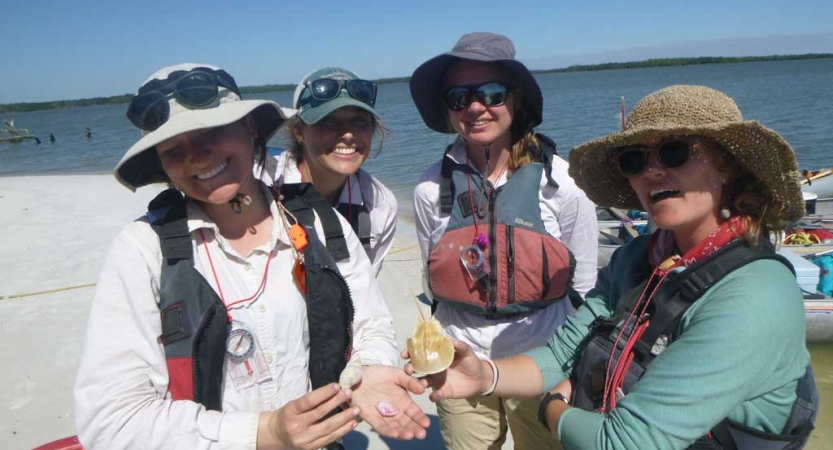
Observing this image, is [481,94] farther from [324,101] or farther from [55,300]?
[55,300]

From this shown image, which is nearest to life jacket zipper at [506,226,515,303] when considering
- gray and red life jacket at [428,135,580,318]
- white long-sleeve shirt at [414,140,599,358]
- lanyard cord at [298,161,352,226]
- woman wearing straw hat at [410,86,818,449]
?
gray and red life jacket at [428,135,580,318]

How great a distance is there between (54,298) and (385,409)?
7.46 meters

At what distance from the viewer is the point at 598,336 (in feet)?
7.18

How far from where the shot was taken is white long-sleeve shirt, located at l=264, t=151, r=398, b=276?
3334 millimetres

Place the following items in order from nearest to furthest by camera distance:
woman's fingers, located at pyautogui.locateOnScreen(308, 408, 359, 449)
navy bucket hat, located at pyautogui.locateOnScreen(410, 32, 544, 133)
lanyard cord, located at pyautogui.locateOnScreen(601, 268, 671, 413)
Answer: woman's fingers, located at pyautogui.locateOnScreen(308, 408, 359, 449)
lanyard cord, located at pyautogui.locateOnScreen(601, 268, 671, 413)
navy bucket hat, located at pyautogui.locateOnScreen(410, 32, 544, 133)

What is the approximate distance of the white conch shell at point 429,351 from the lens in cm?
221

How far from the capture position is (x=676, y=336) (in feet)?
6.10

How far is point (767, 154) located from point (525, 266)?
1.34m

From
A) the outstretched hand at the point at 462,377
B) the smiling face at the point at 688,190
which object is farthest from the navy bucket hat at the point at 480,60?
the outstretched hand at the point at 462,377

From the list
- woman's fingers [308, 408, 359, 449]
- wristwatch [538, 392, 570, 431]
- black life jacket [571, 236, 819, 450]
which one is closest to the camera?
black life jacket [571, 236, 819, 450]

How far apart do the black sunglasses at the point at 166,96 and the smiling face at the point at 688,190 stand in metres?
1.74

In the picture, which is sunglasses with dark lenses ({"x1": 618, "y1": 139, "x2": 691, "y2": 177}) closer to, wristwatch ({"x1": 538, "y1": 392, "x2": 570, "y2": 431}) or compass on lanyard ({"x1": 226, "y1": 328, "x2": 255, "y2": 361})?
wristwatch ({"x1": 538, "y1": 392, "x2": 570, "y2": 431})

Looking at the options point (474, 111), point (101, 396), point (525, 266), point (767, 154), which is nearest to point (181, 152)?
point (101, 396)

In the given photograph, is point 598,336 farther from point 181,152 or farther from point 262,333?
point 181,152
